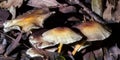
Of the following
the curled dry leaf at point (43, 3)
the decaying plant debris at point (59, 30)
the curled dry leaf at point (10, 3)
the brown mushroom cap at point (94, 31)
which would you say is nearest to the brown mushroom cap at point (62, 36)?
the decaying plant debris at point (59, 30)

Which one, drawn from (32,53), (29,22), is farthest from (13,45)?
(29,22)

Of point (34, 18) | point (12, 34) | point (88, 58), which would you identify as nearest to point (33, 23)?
point (34, 18)

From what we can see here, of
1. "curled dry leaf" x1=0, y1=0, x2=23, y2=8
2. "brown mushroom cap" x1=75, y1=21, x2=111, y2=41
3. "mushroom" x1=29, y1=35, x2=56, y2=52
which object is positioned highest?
"curled dry leaf" x1=0, y1=0, x2=23, y2=8

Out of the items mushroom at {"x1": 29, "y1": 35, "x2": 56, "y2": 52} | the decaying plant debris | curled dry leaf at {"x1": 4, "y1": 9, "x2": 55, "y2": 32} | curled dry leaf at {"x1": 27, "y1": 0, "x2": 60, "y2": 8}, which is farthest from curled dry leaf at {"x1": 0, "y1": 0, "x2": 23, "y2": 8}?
mushroom at {"x1": 29, "y1": 35, "x2": 56, "y2": 52}

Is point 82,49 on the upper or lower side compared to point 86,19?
lower

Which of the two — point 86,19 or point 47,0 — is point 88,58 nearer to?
point 86,19

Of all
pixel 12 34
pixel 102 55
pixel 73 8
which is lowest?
pixel 102 55

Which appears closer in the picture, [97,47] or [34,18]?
[34,18]

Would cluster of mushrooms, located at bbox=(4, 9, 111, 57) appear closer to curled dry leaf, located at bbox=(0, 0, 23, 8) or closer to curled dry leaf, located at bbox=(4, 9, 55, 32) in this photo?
curled dry leaf, located at bbox=(4, 9, 55, 32)
